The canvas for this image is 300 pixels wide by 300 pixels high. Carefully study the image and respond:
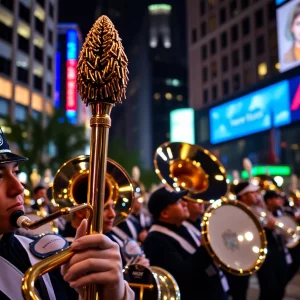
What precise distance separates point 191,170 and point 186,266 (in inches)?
70.0

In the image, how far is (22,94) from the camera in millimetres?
42625

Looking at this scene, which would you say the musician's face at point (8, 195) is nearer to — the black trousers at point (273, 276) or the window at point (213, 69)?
the black trousers at point (273, 276)

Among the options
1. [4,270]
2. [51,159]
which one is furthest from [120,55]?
[51,159]

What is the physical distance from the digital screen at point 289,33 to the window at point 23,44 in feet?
87.7

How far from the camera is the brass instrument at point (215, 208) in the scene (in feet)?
11.2

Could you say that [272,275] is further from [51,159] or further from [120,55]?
[51,159]

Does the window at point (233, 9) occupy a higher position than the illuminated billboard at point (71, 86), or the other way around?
the window at point (233, 9)

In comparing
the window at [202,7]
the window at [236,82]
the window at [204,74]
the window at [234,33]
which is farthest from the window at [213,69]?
the window at [202,7]

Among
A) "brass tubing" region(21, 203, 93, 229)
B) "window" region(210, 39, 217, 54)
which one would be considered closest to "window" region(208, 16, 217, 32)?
"window" region(210, 39, 217, 54)

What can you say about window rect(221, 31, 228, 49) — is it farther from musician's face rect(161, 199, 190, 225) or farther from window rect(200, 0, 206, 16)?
musician's face rect(161, 199, 190, 225)

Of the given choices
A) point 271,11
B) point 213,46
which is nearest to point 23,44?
point 213,46

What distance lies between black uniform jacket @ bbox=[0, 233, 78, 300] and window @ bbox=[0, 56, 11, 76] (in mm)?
41008

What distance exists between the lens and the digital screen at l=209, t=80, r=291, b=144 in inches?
1259

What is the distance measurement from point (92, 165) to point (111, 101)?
194mm
